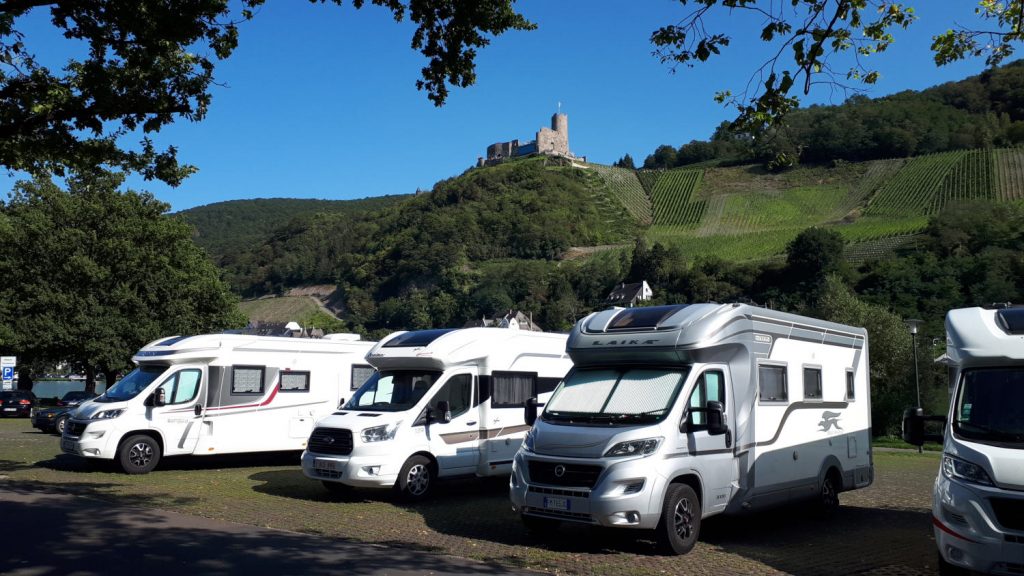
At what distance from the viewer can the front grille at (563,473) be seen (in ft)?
29.5

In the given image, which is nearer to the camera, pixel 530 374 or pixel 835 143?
pixel 530 374

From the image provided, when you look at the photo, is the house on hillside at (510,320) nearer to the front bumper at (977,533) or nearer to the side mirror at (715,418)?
the side mirror at (715,418)

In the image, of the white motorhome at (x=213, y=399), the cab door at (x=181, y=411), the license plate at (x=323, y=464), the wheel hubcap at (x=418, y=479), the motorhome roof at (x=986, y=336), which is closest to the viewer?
the motorhome roof at (x=986, y=336)

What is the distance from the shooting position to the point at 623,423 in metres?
9.36

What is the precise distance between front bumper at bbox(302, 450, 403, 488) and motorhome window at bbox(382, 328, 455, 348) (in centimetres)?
214

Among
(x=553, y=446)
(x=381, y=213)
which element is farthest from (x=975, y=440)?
(x=381, y=213)

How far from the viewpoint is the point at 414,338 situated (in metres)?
14.3

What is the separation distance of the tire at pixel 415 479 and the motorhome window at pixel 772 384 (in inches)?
215

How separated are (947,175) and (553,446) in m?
125

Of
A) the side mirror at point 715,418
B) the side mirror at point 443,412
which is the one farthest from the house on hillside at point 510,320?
the side mirror at point 715,418

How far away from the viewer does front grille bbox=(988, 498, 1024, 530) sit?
658 cm

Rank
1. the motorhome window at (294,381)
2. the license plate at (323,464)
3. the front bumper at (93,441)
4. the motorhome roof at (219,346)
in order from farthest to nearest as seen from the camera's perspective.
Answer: the motorhome window at (294,381) → the motorhome roof at (219,346) → the front bumper at (93,441) → the license plate at (323,464)

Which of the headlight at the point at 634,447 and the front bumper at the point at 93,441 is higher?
the headlight at the point at 634,447

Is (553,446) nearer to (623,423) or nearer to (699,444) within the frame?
(623,423)
